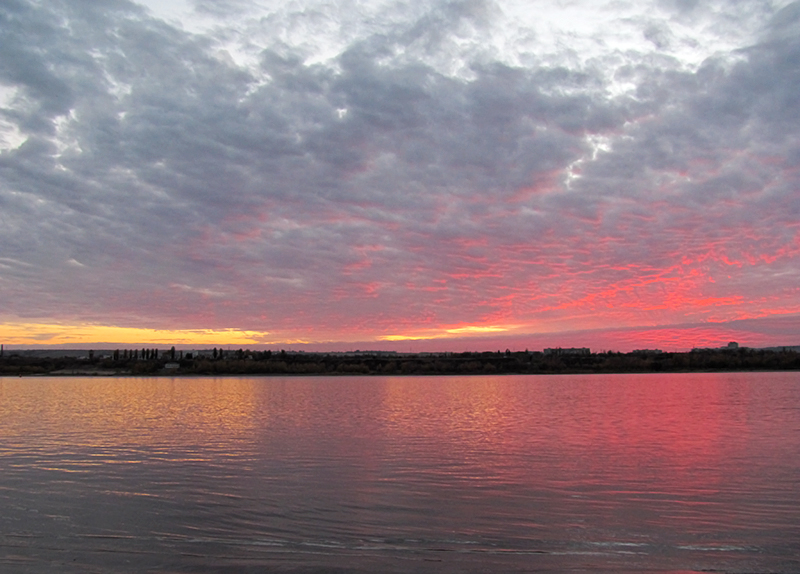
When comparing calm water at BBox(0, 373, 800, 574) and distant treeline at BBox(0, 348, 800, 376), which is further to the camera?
distant treeline at BBox(0, 348, 800, 376)

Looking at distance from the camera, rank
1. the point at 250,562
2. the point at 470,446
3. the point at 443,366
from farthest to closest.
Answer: the point at 443,366
the point at 470,446
the point at 250,562

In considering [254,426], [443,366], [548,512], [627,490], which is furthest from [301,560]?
[443,366]

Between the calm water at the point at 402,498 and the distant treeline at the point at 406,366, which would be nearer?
the calm water at the point at 402,498

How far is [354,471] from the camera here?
60.6ft

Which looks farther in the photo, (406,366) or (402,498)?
(406,366)

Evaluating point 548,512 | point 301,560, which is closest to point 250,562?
point 301,560

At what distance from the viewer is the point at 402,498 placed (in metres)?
14.8

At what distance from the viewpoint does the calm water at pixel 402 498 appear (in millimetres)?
10406

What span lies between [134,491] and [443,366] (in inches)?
5256

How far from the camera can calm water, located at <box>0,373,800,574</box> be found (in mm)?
10406

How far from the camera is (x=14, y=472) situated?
60.3 ft

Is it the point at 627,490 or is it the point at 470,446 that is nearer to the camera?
the point at 627,490

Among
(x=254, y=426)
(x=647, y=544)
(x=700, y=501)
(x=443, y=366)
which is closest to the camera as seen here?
(x=647, y=544)

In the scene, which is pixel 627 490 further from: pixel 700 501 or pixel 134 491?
pixel 134 491
